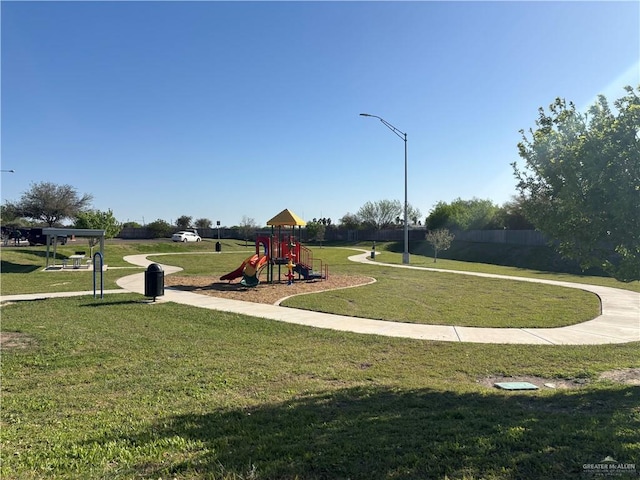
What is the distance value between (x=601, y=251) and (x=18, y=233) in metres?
50.2

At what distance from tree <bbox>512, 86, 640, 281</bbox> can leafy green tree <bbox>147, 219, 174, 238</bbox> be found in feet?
202

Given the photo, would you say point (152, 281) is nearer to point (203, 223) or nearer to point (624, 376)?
point (624, 376)

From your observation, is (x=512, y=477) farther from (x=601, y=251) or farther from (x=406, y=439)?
(x=601, y=251)

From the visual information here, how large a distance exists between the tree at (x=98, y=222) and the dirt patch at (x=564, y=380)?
96.9 feet

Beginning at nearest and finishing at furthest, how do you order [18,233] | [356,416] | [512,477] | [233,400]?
[512,477], [356,416], [233,400], [18,233]

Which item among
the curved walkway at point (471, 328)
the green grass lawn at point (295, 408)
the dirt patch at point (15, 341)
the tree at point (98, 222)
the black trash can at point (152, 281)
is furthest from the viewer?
the tree at point (98, 222)

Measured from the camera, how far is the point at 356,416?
4316 millimetres

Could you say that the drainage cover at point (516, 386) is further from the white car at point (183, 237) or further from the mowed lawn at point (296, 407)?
the white car at point (183, 237)

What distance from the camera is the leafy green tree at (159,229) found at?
62.6 metres

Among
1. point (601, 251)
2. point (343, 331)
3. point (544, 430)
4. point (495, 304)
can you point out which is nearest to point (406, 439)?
point (544, 430)

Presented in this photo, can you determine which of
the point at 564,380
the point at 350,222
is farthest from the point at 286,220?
the point at 350,222

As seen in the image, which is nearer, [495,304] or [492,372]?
[492,372]

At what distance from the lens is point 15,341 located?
781 centimetres

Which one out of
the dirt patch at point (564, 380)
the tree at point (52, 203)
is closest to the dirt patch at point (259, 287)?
the dirt patch at point (564, 380)
